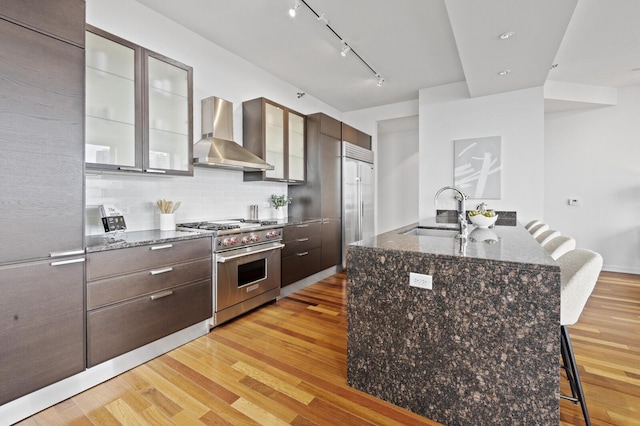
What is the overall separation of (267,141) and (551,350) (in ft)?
10.8

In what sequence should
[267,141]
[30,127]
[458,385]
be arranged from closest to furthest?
[458,385], [30,127], [267,141]

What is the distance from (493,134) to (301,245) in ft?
10.5

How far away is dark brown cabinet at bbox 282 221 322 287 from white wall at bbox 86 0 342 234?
2.19ft

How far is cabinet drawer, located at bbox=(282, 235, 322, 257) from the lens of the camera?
11.9 feet

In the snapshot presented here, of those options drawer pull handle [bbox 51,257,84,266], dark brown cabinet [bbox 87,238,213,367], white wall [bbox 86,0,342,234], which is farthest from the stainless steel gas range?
drawer pull handle [bbox 51,257,84,266]

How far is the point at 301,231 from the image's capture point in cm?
387

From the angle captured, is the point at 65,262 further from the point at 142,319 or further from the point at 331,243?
the point at 331,243

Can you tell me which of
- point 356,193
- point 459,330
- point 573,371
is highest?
point 356,193

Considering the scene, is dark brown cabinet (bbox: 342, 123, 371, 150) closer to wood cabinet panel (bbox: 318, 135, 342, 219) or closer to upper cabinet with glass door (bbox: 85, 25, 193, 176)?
wood cabinet panel (bbox: 318, 135, 342, 219)

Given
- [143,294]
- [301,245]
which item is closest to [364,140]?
[301,245]

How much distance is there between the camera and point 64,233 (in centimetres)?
172

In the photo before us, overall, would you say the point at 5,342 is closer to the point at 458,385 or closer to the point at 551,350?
the point at 458,385

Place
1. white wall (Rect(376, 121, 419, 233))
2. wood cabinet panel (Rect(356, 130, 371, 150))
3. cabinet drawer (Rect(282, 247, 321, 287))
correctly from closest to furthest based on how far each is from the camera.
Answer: cabinet drawer (Rect(282, 247, 321, 287))
wood cabinet panel (Rect(356, 130, 371, 150))
white wall (Rect(376, 121, 419, 233))

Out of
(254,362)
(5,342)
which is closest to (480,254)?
(254,362)
